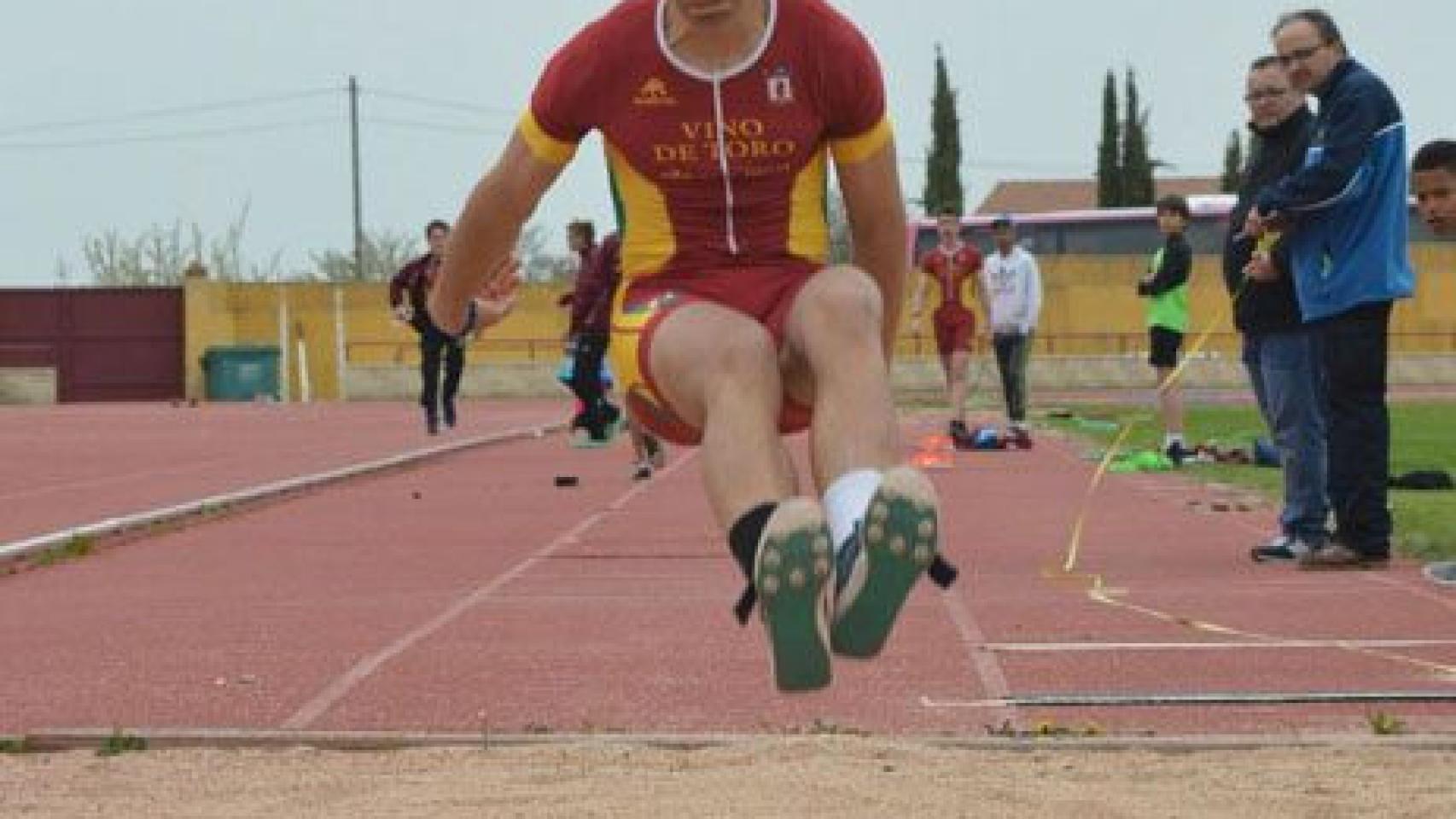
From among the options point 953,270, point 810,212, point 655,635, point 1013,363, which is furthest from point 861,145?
point 1013,363

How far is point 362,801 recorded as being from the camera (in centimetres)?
521

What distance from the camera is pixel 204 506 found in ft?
44.1

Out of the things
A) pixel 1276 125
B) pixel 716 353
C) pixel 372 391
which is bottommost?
pixel 372 391

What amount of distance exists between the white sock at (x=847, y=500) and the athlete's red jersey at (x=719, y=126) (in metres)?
0.64

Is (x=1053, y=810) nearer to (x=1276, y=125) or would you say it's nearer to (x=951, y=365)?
(x=1276, y=125)

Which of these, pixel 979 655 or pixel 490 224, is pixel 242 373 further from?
pixel 490 224

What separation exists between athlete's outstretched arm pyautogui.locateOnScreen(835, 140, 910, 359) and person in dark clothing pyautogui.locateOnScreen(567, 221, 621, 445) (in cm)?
872

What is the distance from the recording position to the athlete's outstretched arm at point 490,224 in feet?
16.2

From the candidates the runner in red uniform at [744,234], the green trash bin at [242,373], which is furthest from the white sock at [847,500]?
the green trash bin at [242,373]

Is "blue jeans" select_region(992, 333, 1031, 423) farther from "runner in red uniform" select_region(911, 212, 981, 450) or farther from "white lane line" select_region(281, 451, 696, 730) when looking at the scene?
"white lane line" select_region(281, 451, 696, 730)

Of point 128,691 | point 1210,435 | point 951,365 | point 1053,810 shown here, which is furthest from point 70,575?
point 1210,435

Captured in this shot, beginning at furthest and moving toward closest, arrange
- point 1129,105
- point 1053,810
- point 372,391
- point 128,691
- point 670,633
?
point 1129,105, point 372,391, point 670,633, point 128,691, point 1053,810

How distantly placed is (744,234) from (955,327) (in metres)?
14.6

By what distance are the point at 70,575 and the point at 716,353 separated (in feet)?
21.2
